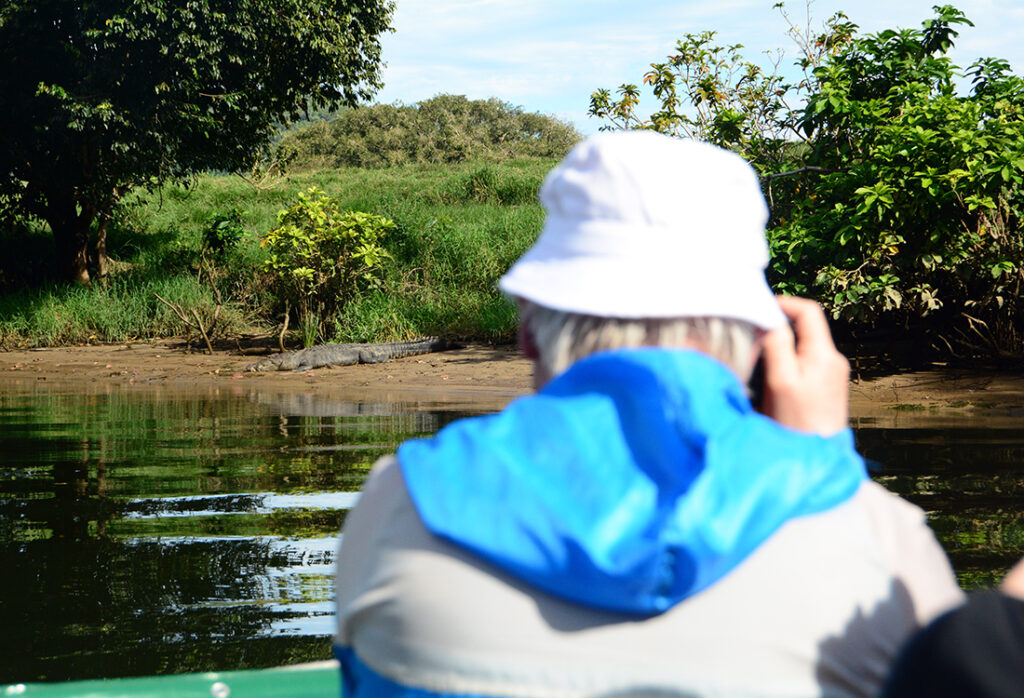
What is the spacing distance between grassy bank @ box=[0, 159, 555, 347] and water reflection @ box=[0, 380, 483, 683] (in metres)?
5.85

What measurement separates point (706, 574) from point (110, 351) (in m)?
15.8

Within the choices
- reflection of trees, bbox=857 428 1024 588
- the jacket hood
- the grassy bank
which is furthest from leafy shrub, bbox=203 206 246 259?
the jacket hood

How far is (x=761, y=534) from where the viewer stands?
970 millimetres

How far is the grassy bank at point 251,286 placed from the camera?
15469 millimetres

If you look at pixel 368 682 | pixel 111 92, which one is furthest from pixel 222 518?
pixel 111 92

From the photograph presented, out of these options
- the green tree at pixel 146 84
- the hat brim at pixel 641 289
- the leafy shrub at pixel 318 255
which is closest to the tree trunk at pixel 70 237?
the green tree at pixel 146 84

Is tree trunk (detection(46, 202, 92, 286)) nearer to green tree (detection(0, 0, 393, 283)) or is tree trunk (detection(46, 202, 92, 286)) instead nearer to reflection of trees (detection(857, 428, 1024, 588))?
green tree (detection(0, 0, 393, 283))

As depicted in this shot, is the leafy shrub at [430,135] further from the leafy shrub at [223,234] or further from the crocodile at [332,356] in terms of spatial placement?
the crocodile at [332,356]

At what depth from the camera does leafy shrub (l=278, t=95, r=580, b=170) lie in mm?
40688

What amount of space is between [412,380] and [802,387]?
37.2 ft

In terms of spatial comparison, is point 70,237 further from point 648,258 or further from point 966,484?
point 648,258

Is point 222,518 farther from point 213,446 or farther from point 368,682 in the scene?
point 368,682

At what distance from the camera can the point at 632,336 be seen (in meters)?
1.10

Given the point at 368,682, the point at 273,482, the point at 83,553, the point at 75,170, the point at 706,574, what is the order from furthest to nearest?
the point at 75,170 < the point at 273,482 < the point at 83,553 < the point at 368,682 < the point at 706,574
